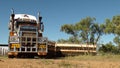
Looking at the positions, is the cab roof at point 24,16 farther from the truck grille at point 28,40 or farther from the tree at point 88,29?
the tree at point 88,29

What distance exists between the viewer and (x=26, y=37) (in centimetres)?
3166

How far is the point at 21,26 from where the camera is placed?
108 feet

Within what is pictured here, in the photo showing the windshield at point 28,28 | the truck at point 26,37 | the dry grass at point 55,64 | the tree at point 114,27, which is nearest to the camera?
the dry grass at point 55,64

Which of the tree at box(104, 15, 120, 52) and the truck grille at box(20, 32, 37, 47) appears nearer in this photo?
the truck grille at box(20, 32, 37, 47)

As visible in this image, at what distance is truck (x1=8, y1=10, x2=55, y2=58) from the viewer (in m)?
31.1

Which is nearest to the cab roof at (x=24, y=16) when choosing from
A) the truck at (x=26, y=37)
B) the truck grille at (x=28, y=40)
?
the truck at (x=26, y=37)

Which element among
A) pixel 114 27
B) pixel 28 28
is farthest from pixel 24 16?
pixel 114 27

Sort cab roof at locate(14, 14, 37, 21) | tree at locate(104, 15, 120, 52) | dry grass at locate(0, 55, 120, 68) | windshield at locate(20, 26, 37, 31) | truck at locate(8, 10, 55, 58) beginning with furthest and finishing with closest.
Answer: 1. tree at locate(104, 15, 120, 52)
2. cab roof at locate(14, 14, 37, 21)
3. windshield at locate(20, 26, 37, 31)
4. truck at locate(8, 10, 55, 58)
5. dry grass at locate(0, 55, 120, 68)

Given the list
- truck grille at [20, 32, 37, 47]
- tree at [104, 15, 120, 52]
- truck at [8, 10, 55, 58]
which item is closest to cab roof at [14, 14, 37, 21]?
truck at [8, 10, 55, 58]

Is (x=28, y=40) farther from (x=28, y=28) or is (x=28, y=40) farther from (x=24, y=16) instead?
(x=24, y=16)

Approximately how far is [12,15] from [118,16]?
2820 centimetres

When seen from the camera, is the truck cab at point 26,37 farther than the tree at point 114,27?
No

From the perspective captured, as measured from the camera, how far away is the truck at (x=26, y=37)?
31.1 metres

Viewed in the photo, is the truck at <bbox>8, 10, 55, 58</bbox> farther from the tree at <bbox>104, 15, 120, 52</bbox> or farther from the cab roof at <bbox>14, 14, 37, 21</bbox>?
the tree at <bbox>104, 15, 120, 52</bbox>
